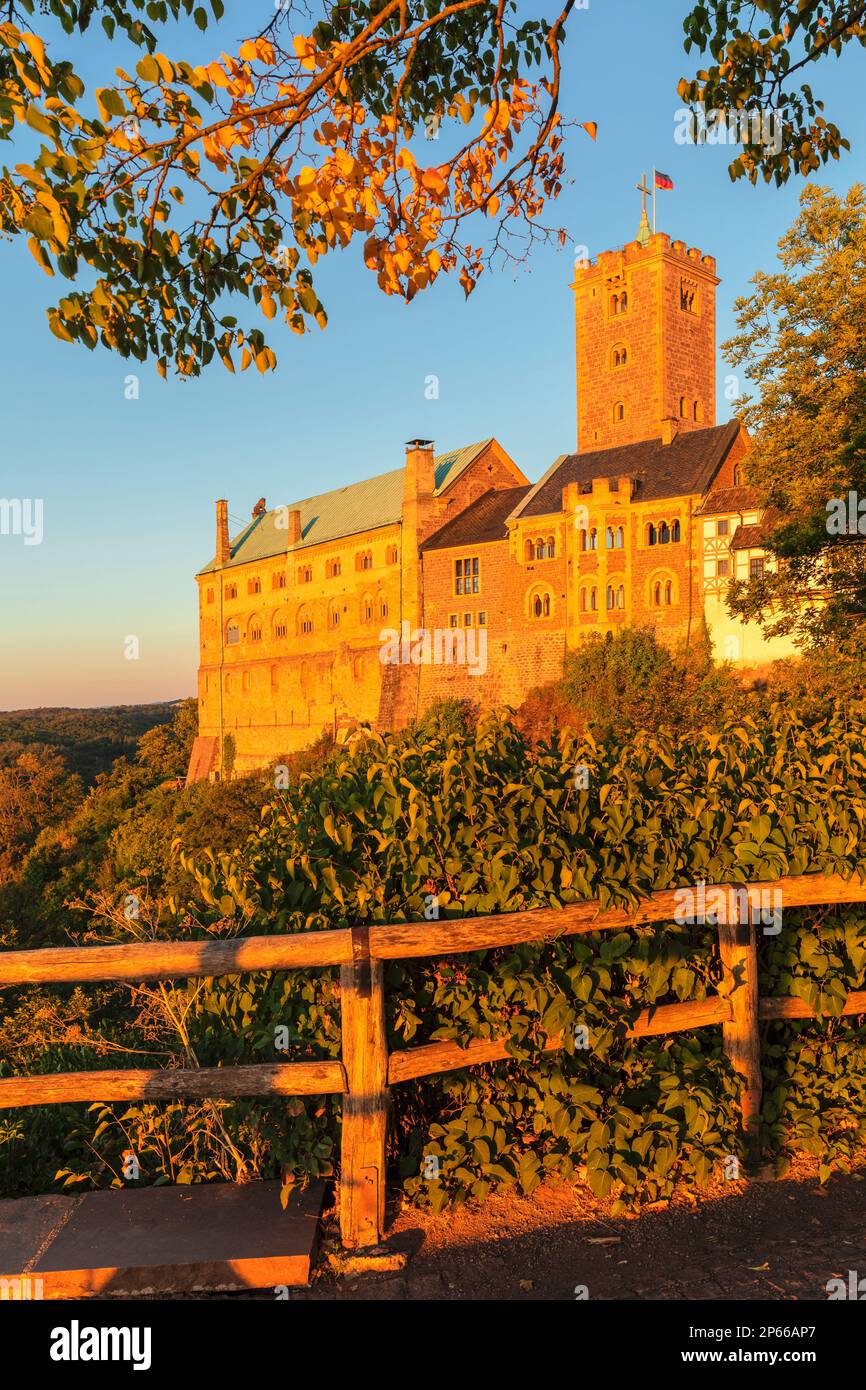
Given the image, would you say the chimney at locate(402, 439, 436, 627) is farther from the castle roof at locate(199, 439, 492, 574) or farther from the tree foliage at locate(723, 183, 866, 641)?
the tree foliage at locate(723, 183, 866, 641)

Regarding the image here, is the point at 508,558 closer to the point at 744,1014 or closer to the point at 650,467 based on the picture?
the point at 650,467

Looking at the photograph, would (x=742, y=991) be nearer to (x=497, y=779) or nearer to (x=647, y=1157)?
(x=647, y=1157)

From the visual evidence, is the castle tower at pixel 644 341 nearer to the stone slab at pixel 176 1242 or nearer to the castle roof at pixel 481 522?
the castle roof at pixel 481 522

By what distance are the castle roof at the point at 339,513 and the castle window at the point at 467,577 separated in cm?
641

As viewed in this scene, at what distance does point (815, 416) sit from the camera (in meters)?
27.0

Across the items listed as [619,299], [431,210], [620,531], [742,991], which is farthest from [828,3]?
[619,299]

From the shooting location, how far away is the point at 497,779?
191 inches

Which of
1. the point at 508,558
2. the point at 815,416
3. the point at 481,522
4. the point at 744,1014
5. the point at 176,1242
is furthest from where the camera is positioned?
the point at 481,522

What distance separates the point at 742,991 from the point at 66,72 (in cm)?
591

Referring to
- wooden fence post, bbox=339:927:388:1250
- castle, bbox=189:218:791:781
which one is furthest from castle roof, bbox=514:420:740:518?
wooden fence post, bbox=339:927:388:1250

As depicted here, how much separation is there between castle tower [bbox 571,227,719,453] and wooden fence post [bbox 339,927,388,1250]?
55828 mm

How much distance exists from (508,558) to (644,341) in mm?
19076

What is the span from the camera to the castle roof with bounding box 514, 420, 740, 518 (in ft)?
142

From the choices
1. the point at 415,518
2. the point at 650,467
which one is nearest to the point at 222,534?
the point at 415,518
